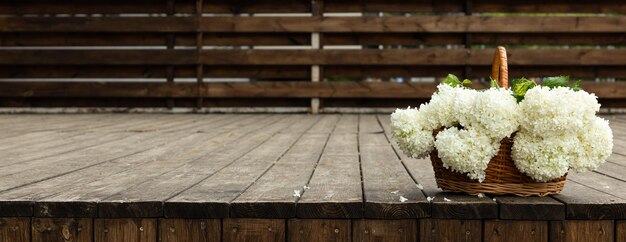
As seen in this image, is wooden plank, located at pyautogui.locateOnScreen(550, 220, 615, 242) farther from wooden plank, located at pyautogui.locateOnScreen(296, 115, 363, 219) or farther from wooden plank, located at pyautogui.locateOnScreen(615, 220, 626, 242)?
wooden plank, located at pyautogui.locateOnScreen(296, 115, 363, 219)

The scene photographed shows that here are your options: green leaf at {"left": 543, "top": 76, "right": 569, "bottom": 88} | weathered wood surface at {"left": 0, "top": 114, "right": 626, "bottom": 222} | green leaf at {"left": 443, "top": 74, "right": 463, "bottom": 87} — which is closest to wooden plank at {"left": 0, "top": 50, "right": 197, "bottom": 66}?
weathered wood surface at {"left": 0, "top": 114, "right": 626, "bottom": 222}

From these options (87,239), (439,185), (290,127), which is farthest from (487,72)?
(87,239)

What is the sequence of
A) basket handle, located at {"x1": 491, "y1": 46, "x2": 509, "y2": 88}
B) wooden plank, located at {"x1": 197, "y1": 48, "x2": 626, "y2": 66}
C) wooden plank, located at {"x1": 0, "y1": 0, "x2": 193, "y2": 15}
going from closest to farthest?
basket handle, located at {"x1": 491, "y1": 46, "x2": 509, "y2": 88} < wooden plank, located at {"x1": 197, "y1": 48, "x2": 626, "y2": 66} < wooden plank, located at {"x1": 0, "y1": 0, "x2": 193, "y2": 15}

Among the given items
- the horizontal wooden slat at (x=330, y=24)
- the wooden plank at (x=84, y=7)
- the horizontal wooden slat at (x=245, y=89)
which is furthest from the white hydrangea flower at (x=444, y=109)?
the wooden plank at (x=84, y=7)

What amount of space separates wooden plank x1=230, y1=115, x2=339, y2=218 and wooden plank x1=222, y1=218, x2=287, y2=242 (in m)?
0.02

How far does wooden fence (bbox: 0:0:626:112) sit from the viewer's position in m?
7.21

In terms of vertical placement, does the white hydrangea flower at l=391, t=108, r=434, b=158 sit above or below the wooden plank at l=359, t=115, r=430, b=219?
above

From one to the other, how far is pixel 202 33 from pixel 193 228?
570 centimetres

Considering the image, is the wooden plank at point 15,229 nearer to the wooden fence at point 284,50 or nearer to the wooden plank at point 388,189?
the wooden plank at point 388,189

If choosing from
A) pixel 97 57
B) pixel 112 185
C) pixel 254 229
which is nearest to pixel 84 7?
pixel 97 57

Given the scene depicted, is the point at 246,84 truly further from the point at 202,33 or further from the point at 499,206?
the point at 499,206

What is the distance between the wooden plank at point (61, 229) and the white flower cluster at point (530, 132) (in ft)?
3.28

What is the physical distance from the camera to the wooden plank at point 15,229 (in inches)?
77.6

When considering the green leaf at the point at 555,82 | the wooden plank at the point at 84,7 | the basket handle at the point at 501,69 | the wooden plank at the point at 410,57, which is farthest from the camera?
the wooden plank at the point at 84,7
